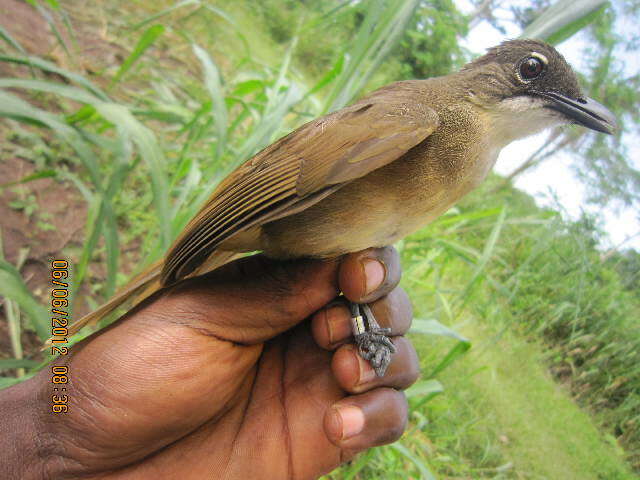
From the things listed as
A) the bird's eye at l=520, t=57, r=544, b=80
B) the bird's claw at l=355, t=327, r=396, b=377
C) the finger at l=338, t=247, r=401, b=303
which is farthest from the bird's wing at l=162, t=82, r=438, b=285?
the bird's claw at l=355, t=327, r=396, b=377

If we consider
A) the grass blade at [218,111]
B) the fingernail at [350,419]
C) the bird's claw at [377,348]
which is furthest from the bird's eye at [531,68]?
the fingernail at [350,419]

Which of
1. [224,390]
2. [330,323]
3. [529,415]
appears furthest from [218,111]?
[529,415]

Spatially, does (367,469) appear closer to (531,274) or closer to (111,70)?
(531,274)

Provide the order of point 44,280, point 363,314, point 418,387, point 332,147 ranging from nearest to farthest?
point 332,147
point 363,314
point 418,387
point 44,280

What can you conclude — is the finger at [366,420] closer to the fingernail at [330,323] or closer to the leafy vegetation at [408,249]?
the fingernail at [330,323]

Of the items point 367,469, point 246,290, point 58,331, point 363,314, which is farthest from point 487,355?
point 58,331

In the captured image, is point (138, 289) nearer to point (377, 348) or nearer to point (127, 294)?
point (127, 294)
